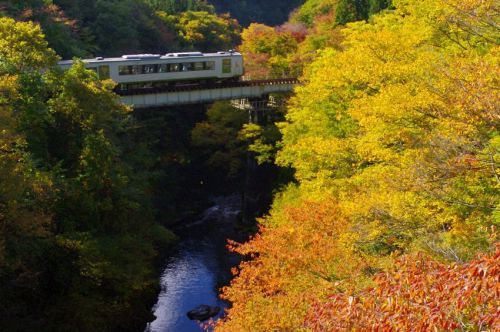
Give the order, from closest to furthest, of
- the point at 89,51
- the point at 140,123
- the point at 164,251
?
1. the point at 164,251
2. the point at 140,123
3. the point at 89,51

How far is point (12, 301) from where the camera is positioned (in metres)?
14.8

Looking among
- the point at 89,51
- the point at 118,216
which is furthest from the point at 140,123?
the point at 118,216

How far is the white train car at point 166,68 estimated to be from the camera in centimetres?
3030

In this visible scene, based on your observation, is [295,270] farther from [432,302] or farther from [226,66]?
[226,66]

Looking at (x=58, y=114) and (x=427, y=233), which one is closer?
(x=427, y=233)

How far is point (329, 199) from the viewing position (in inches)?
626

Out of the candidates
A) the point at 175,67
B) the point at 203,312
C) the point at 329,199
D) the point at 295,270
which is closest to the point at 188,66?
the point at 175,67

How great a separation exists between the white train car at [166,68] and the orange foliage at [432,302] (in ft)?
87.0

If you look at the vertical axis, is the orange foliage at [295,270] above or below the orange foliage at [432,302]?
below

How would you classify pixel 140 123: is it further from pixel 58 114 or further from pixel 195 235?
pixel 58 114

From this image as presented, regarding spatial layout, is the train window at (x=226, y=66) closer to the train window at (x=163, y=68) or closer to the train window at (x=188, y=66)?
the train window at (x=188, y=66)

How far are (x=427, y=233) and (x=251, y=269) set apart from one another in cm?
495

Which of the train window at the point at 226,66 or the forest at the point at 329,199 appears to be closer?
the forest at the point at 329,199

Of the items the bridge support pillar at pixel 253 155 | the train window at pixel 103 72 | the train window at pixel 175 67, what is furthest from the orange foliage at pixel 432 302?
the train window at pixel 175 67
